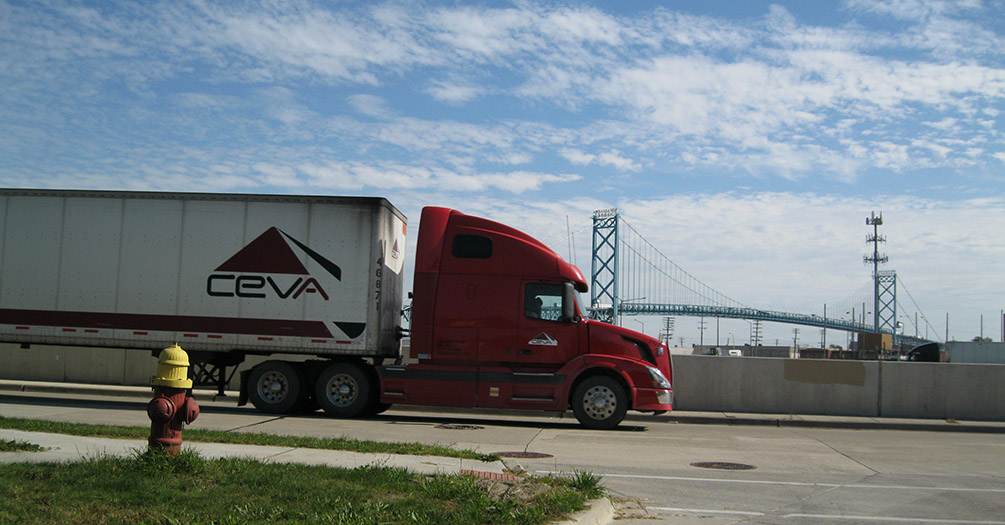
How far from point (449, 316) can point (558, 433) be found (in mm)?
2952

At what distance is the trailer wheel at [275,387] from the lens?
1545 centimetres

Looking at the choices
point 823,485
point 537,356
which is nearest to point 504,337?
point 537,356

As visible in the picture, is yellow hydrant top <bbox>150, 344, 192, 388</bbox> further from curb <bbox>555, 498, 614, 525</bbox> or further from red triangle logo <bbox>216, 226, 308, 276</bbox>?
red triangle logo <bbox>216, 226, 308, 276</bbox>

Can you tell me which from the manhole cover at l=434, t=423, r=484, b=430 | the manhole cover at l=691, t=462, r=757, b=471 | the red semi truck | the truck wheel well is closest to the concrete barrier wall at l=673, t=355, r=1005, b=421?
the red semi truck

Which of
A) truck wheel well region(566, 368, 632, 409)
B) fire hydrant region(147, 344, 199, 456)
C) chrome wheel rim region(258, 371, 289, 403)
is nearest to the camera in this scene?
fire hydrant region(147, 344, 199, 456)

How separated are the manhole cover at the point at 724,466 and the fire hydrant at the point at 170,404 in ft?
20.3

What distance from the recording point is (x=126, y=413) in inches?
575

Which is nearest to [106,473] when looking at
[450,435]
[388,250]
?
[450,435]

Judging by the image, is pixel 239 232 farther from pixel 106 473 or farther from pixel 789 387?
pixel 789 387

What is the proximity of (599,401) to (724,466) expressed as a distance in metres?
4.42

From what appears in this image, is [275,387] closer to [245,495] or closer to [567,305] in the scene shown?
[567,305]

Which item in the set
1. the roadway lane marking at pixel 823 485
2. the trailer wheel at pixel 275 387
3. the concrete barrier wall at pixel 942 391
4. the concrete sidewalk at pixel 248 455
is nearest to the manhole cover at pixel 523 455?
the concrete sidewalk at pixel 248 455

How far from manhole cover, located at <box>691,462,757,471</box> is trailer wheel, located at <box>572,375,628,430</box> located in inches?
158

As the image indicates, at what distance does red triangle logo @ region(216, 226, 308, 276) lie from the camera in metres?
15.4
